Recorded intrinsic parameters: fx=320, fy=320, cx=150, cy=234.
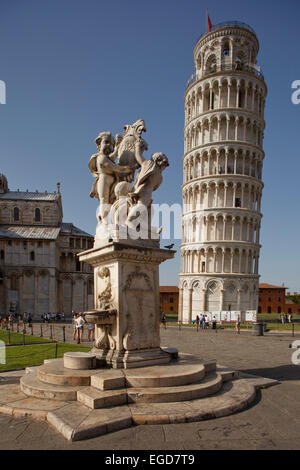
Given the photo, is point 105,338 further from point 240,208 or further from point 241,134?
point 241,134

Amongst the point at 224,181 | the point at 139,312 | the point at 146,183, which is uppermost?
the point at 224,181

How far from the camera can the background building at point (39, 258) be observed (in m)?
54.4

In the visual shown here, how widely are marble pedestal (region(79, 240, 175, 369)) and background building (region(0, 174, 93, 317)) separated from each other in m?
50.6

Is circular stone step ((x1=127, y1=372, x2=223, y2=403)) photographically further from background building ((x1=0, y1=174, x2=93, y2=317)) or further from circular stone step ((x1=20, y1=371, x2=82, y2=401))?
background building ((x1=0, y1=174, x2=93, y2=317))

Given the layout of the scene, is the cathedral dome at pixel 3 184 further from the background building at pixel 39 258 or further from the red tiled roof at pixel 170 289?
the red tiled roof at pixel 170 289

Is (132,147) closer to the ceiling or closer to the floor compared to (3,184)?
closer to the floor

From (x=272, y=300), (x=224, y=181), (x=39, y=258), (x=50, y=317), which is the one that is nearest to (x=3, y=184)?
(x=39, y=258)

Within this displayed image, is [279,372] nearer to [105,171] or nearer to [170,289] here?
[105,171]

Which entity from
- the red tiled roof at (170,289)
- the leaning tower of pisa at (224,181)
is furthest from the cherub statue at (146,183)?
the red tiled roof at (170,289)

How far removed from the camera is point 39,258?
183 ft

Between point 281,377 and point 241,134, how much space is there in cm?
4840

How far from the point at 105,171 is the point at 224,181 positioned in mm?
44442

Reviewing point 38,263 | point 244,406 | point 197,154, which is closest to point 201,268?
point 197,154

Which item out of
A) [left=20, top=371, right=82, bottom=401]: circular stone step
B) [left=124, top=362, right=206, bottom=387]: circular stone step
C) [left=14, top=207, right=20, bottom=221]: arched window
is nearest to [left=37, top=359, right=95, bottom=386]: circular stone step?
[left=20, top=371, right=82, bottom=401]: circular stone step
